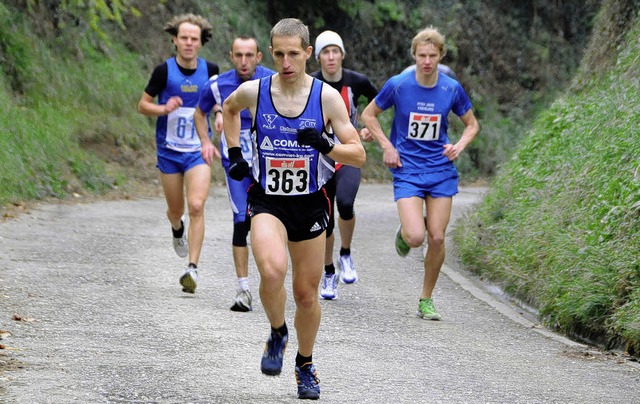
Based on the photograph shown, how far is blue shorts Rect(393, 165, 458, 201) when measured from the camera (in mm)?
9828

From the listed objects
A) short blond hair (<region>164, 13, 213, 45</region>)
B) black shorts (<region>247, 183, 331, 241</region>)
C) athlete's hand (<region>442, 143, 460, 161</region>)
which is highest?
short blond hair (<region>164, 13, 213, 45</region>)

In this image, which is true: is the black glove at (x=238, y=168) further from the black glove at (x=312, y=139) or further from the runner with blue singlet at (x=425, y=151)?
the runner with blue singlet at (x=425, y=151)

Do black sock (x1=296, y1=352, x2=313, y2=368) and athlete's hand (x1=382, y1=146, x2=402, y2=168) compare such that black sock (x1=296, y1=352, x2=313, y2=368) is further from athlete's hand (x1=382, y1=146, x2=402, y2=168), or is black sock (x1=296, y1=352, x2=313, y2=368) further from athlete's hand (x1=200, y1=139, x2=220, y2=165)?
athlete's hand (x1=200, y1=139, x2=220, y2=165)

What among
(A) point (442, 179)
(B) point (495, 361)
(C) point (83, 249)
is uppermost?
(A) point (442, 179)

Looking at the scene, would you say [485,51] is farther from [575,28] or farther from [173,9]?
[173,9]

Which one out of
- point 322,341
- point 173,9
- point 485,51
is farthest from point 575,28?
point 322,341

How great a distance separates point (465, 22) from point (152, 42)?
11700mm

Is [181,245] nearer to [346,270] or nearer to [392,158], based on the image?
[346,270]

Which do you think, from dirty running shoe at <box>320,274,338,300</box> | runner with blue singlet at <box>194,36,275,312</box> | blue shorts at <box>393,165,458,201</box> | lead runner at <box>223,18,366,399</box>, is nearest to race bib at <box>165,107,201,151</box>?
→ runner with blue singlet at <box>194,36,275,312</box>

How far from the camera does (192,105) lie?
10570mm

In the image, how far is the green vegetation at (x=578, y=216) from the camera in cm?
899

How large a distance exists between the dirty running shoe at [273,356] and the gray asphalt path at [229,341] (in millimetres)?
138

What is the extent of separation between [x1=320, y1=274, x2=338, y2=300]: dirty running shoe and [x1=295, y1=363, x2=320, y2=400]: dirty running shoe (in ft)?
12.9

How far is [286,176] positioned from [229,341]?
1.77 meters
